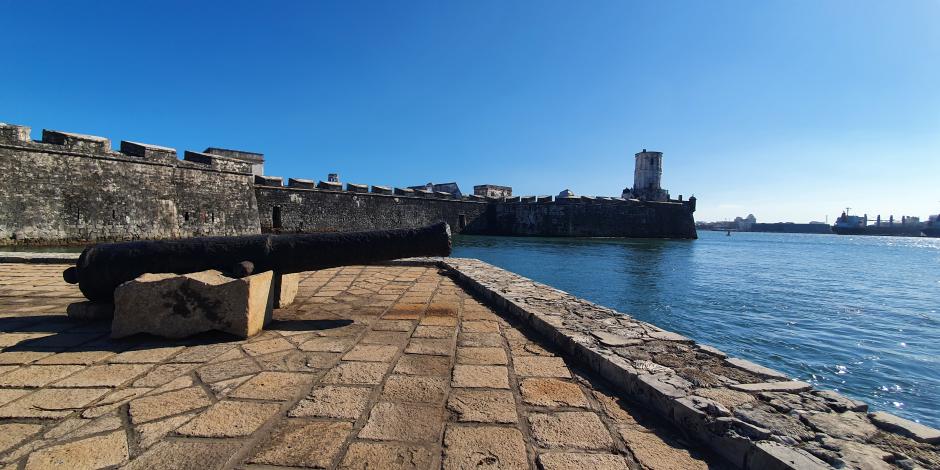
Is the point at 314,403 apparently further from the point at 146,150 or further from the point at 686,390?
the point at 146,150

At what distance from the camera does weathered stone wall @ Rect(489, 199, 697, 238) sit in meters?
32.7

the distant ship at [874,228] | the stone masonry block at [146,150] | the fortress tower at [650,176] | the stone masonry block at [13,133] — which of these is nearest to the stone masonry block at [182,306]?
the stone masonry block at [13,133]

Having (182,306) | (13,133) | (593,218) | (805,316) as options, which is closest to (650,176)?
(593,218)

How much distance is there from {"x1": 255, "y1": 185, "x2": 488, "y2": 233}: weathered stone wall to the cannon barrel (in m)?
14.5

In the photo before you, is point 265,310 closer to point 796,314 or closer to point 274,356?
point 274,356

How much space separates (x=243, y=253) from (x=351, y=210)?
858 inches

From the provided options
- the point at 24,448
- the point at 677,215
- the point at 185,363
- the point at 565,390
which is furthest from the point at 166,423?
the point at 677,215

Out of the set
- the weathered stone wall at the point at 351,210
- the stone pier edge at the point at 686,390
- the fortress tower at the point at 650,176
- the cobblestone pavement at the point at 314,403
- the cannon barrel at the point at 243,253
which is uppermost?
the fortress tower at the point at 650,176

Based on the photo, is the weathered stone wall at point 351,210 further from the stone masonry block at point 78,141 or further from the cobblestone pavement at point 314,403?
the cobblestone pavement at point 314,403

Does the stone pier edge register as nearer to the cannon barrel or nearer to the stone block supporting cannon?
the cannon barrel

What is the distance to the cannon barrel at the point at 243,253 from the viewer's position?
3104 millimetres

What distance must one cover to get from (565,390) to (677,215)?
3760cm

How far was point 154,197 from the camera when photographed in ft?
47.5

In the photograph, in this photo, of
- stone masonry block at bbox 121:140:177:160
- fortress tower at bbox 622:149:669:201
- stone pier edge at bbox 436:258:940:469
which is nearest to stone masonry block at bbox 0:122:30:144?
stone masonry block at bbox 121:140:177:160
